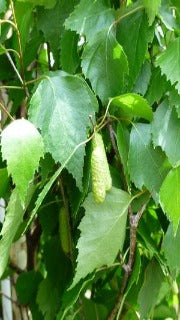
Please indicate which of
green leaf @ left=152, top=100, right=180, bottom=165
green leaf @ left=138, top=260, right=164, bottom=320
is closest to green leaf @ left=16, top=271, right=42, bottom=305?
green leaf @ left=138, top=260, right=164, bottom=320

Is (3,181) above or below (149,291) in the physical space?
above

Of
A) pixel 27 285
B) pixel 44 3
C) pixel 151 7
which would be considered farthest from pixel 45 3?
pixel 27 285

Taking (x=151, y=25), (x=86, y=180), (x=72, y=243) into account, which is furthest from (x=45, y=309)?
(x=151, y=25)

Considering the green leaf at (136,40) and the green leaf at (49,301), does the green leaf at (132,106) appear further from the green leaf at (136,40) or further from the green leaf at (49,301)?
→ the green leaf at (49,301)

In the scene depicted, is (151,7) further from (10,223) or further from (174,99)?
(10,223)

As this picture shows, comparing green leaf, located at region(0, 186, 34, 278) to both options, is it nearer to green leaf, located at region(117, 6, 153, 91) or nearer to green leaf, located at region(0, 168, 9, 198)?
green leaf, located at region(0, 168, 9, 198)

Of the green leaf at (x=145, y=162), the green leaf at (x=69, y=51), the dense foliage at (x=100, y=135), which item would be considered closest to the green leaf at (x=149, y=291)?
the dense foliage at (x=100, y=135)

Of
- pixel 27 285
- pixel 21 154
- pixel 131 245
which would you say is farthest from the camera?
pixel 27 285

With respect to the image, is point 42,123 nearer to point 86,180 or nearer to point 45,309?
point 86,180
